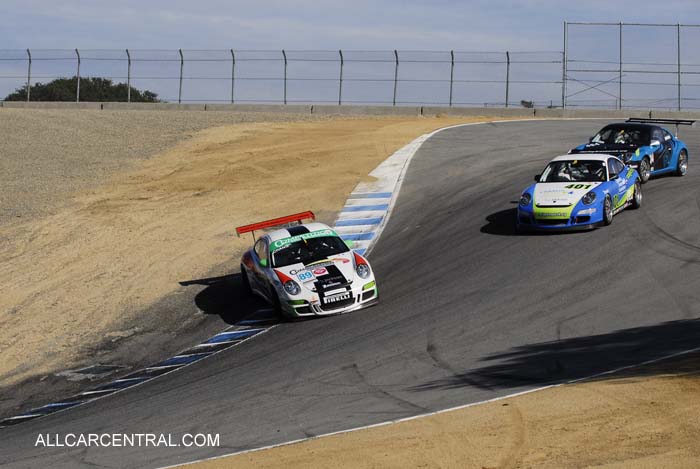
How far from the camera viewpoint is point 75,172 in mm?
32469

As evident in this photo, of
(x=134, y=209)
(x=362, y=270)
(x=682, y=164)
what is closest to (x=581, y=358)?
(x=362, y=270)

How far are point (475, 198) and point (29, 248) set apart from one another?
37.5ft

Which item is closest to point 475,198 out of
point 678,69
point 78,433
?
point 78,433

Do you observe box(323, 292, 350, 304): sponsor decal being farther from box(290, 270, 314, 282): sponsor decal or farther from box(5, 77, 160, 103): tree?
box(5, 77, 160, 103): tree

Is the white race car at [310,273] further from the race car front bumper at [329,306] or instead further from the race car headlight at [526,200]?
the race car headlight at [526,200]

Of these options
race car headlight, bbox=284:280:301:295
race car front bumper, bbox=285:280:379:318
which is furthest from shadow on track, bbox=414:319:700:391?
race car headlight, bbox=284:280:301:295

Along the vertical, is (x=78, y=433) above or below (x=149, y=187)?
below

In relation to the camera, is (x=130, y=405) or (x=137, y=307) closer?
(x=130, y=405)

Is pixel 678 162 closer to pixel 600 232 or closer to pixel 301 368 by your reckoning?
pixel 600 232

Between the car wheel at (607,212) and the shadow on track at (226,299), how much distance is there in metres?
7.41

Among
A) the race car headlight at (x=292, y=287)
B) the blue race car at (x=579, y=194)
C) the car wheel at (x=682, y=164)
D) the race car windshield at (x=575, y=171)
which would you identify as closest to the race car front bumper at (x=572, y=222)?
the blue race car at (x=579, y=194)

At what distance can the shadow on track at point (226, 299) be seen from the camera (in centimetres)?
1877

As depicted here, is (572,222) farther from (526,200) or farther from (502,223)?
(502,223)

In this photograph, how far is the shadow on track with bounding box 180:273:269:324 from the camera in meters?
18.8
